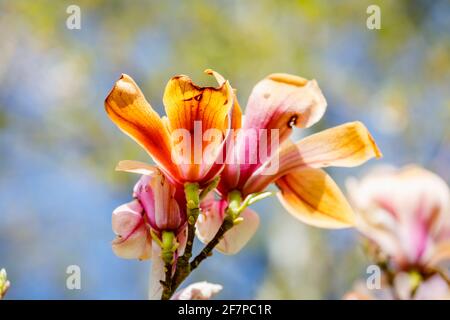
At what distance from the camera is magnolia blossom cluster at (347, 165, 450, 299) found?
2.46 feet

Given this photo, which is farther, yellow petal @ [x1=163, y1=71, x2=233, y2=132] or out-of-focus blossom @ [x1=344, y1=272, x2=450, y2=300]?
out-of-focus blossom @ [x1=344, y1=272, x2=450, y2=300]

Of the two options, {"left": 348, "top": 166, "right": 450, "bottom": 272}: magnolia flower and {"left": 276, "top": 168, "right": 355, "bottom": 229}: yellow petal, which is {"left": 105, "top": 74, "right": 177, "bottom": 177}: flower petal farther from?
{"left": 348, "top": 166, "right": 450, "bottom": 272}: magnolia flower

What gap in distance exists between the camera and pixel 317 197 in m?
0.57

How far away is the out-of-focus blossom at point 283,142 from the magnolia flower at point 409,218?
0.23m

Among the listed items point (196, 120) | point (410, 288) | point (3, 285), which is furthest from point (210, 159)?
point (410, 288)

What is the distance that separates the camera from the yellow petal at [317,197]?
22.2 inches

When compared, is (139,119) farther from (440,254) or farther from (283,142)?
(440,254)

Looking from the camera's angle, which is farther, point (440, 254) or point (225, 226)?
point (440, 254)

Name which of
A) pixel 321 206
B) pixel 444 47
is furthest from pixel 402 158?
pixel 321 206

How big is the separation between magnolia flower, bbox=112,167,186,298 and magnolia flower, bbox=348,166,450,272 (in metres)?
0.29

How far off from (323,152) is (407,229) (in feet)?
0.90

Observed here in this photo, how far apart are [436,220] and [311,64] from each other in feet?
8.57

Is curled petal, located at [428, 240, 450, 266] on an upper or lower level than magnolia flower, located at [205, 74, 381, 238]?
lower

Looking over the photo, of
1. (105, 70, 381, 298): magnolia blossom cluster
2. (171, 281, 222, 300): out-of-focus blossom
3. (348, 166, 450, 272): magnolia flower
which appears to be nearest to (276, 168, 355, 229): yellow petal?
(105, 70, 381, 298): magnolia blossom cluster
